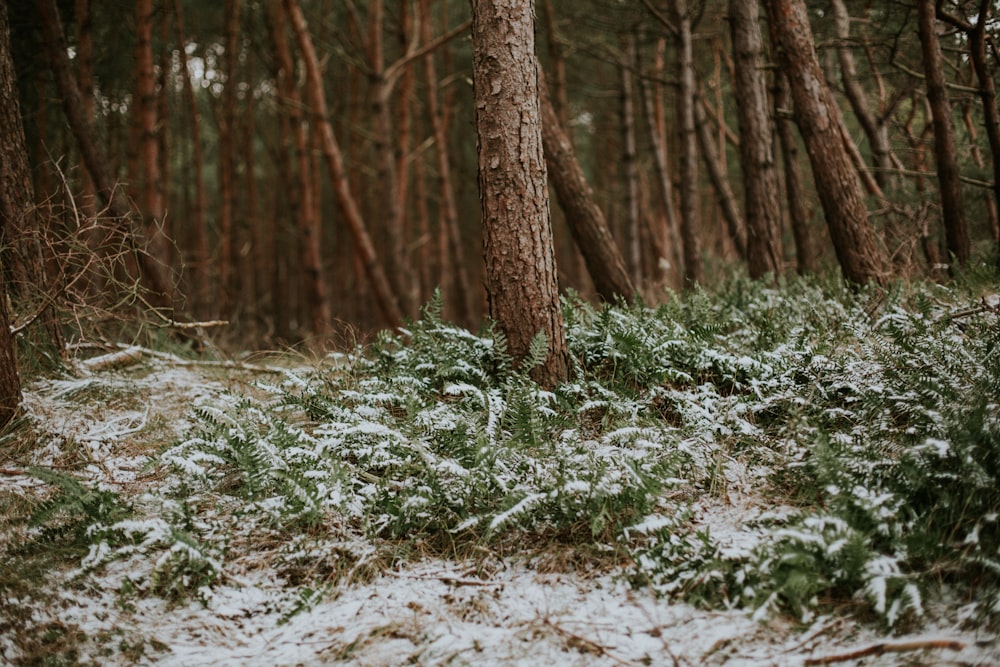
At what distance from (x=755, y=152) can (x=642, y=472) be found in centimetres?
581

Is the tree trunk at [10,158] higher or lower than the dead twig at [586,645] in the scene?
higher

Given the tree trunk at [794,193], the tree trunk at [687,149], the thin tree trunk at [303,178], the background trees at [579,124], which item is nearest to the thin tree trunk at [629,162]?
the background trees at [579,124]

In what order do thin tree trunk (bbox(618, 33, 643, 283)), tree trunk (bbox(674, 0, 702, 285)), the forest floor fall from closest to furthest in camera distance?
the forest floor < tree trunk (bbox(674, 0, 702, 285)) < thin tree trunk (bbox(618, 33, 643, 283))

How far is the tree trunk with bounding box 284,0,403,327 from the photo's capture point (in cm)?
959

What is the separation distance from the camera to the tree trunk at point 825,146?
246 inches

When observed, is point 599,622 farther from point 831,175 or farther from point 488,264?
point 831,175

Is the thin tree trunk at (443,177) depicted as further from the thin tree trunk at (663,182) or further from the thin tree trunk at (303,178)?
the thin tree trunk at (663,182)

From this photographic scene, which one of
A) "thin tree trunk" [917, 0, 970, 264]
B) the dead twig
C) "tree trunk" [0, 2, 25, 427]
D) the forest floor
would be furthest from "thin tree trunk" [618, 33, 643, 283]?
the dead twig

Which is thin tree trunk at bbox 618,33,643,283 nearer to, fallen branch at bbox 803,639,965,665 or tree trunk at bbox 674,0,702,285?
tree trunk at bbox 674,0,702,285

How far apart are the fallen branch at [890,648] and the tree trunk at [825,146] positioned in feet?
15.2

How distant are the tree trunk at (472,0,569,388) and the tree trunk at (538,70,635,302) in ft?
8.99

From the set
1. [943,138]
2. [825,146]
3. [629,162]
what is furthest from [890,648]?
[629,162]

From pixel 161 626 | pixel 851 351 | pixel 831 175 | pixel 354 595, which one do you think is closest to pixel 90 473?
pixel 161 626

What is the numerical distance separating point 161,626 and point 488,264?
261 cm
